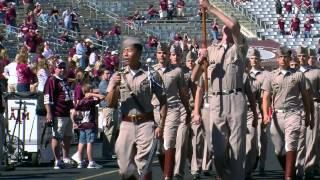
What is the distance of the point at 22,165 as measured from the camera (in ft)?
64.7

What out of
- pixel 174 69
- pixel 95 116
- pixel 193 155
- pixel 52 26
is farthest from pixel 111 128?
pixel 52 26

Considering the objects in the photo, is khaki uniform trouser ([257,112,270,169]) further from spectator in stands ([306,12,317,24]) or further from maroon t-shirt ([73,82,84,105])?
spectator in stands ([306,12,317,24])

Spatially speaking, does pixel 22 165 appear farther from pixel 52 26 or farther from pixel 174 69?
pixel 52 26

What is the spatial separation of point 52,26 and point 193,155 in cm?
2452

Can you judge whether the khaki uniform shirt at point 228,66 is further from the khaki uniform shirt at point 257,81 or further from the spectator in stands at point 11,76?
the spectator in stands at point 11,76

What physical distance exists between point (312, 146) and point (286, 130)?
90.7 inches

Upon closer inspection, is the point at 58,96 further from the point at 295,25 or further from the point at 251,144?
the point at 295,25

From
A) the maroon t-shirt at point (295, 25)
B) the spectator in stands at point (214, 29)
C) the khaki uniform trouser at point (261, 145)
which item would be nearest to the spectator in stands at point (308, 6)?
the maroon t-shirt at point (295, 25)

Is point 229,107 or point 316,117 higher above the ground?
point 229,107

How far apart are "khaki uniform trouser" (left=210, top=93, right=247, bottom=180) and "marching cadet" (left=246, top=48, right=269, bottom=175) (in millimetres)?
3406

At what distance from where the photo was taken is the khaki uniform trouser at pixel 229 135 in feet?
43.8

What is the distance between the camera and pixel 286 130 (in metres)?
15.7

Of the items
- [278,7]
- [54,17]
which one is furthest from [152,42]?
[278,7]

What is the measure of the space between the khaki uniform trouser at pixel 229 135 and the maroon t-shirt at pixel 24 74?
1022 cm
